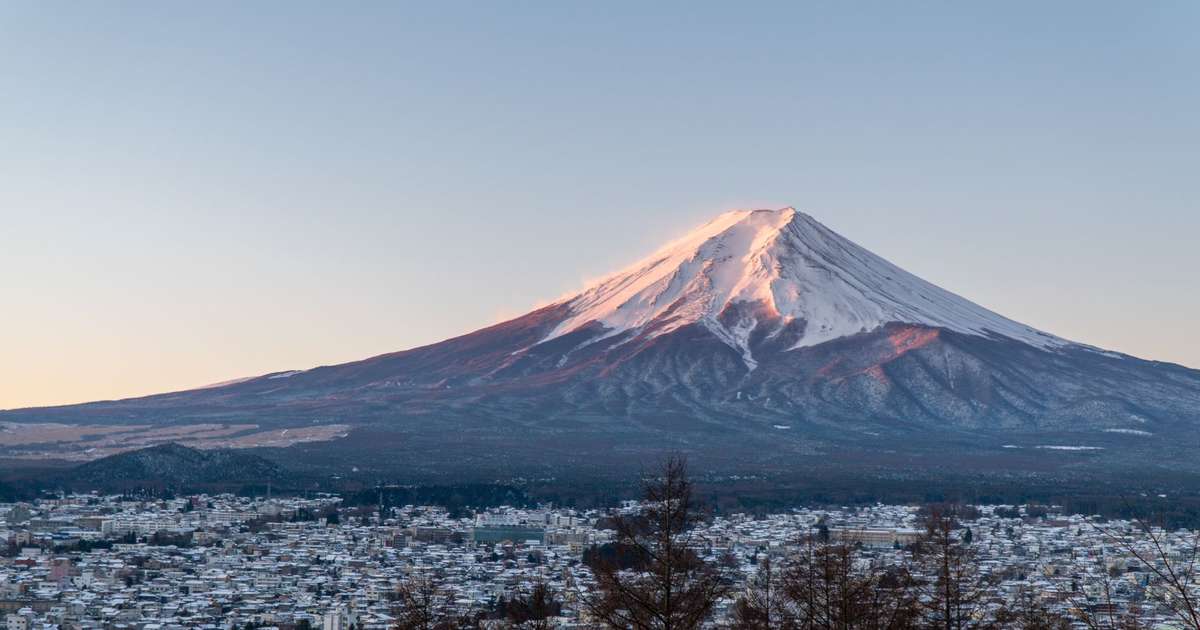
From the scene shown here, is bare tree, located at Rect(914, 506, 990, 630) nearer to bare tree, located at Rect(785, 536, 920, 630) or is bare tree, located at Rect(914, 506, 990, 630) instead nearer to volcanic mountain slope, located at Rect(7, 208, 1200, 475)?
bare tree, located at Rect(785, 536, 920, 630)

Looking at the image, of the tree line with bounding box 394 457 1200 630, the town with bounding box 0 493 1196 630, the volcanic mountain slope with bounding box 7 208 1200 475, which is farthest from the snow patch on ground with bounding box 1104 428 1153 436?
the tree line with bounding box 394 457 1200 630

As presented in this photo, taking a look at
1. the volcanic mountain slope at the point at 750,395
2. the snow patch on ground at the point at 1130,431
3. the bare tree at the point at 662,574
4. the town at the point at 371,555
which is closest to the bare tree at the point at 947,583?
the bare tree at the point at 662,574

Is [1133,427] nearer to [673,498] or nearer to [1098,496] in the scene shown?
[1098,496]

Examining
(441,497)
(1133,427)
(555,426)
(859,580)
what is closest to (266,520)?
(441,497)

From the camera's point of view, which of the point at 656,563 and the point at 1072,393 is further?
the point at 1072,393

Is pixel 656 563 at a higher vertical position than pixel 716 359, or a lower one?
lower

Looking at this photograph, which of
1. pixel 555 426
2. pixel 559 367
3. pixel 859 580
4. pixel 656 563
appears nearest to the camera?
pixel 656 563

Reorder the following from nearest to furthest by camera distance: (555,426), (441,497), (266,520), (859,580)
Result: (859,580) → (266,520) → (441,497) → (555,426)
